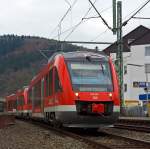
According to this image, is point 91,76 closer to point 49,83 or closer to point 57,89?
point 57,89

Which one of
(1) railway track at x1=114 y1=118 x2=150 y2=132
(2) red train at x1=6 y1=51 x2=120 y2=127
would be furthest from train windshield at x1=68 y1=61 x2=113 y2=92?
(1) railway track at x1=114 y1=118 x2=150 y2=132

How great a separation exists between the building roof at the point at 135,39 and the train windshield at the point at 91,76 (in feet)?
207

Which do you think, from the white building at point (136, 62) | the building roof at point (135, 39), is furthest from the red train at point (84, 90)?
the building roof at point (135, 39)

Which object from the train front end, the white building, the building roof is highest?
the building roof

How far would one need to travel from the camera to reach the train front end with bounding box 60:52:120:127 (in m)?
19.2

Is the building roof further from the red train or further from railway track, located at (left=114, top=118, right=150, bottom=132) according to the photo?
the red train

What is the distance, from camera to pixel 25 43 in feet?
512

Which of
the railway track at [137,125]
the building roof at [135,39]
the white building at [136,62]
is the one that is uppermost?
the building roof at [135,39]

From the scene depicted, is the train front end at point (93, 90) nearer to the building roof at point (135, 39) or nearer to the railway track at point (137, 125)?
the railway track at point (137, 125)

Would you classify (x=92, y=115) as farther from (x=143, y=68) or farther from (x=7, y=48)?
(x=7, y=48)

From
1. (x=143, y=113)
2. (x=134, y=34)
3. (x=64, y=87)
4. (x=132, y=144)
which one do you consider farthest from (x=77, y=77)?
(x=134, y=34)

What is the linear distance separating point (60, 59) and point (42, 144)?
567cm

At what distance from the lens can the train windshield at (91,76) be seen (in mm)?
19719

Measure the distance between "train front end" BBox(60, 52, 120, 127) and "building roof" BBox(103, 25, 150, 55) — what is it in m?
63.1
